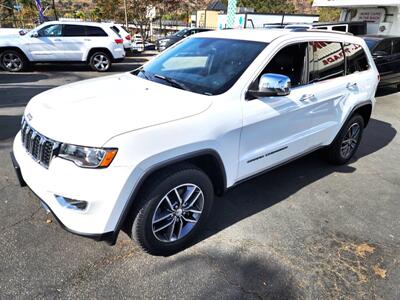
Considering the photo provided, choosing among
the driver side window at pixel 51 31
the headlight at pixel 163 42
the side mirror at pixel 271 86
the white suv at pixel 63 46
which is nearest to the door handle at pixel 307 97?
the side mirror at pixel 271 86

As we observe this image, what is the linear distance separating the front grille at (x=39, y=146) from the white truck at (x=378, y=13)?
53.2 feet

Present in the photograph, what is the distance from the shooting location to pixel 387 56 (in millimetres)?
9531

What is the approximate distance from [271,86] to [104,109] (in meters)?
1.36

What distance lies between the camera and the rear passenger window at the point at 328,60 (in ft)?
12.1

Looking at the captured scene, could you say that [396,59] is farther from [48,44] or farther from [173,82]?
[48,44]

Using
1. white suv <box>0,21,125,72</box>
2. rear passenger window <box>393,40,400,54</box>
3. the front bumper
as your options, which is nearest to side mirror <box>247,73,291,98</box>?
the front bumper

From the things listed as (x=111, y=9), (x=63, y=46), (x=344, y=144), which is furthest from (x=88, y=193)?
(x=111, y=9)

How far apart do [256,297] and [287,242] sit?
30.6 inches

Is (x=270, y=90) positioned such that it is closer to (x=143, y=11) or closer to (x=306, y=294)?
(x=306, y=294)

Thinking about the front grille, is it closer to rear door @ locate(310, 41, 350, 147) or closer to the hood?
the hood

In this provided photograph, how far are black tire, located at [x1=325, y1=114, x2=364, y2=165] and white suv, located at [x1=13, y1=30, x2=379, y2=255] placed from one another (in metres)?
0.38

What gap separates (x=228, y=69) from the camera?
3117 mm

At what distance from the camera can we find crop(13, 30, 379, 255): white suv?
2246mm

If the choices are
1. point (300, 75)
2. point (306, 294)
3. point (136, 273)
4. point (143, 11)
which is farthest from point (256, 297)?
point (143, 11)
